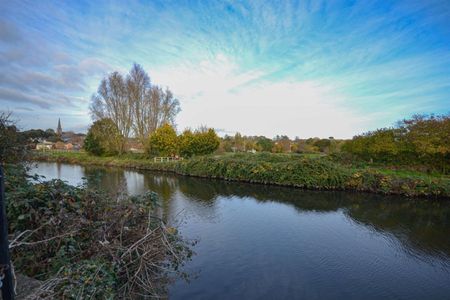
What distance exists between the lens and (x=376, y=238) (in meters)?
7.14

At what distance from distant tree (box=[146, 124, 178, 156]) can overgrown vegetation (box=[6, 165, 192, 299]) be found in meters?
21.9

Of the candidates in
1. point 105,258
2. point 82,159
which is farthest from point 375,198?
point 82,159

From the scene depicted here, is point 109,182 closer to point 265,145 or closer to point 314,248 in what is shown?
point 314,248

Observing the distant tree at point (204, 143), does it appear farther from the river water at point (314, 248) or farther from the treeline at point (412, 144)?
the river water at point (314, 248)

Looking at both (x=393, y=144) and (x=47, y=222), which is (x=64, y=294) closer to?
(x=47, y=222)

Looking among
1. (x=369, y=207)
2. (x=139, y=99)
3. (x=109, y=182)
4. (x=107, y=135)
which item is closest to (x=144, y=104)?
(x=139, y=99)

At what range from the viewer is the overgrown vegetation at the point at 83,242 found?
273 centimetres

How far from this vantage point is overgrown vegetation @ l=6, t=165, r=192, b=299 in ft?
8.97

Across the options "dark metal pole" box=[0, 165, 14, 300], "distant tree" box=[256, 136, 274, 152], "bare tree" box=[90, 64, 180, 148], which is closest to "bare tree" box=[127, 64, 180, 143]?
"bare tree" box=[90, 64, 180, 148]

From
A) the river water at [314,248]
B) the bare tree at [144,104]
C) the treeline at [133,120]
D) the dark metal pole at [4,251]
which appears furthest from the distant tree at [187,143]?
the dark metal pole at [4,251]

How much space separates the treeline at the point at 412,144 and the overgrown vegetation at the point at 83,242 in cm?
1785

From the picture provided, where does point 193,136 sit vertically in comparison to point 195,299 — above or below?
above

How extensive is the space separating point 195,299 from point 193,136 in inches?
948

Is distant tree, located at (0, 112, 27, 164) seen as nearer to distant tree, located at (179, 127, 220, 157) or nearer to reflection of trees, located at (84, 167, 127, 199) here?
reflection of trees, located at (84, 167, 127, 199)
